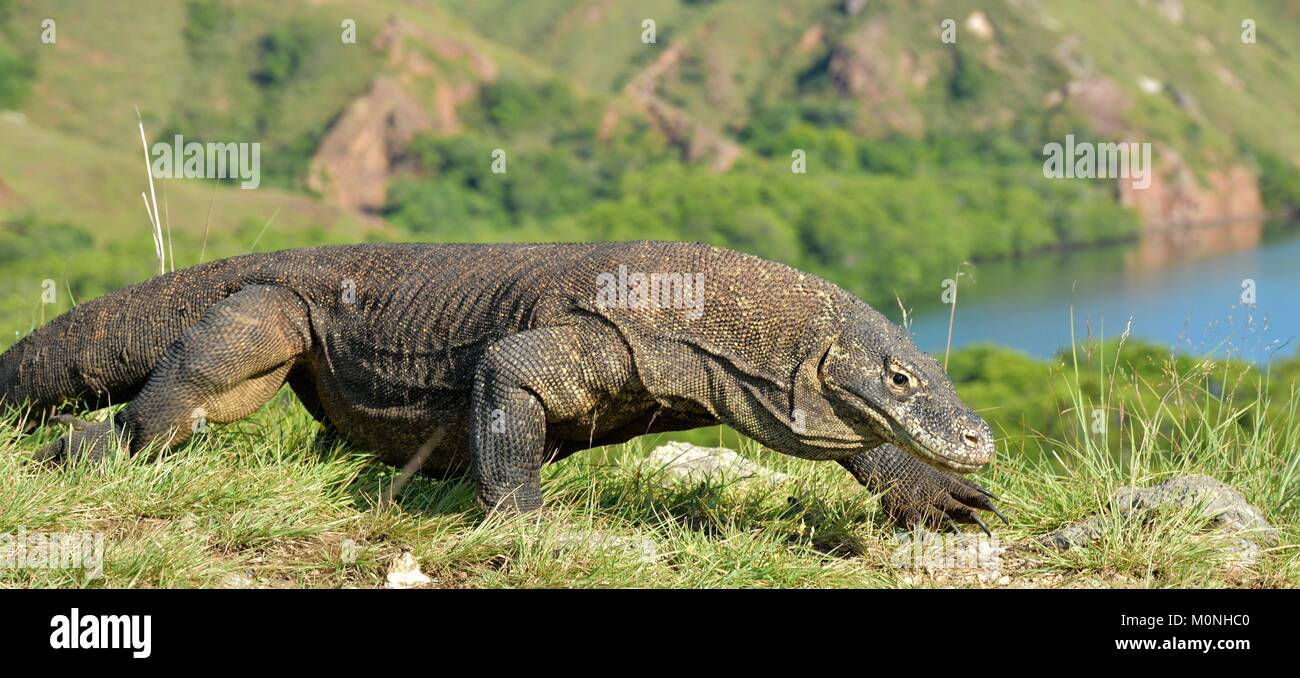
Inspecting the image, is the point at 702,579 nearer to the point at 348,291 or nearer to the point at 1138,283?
the point at 348,291

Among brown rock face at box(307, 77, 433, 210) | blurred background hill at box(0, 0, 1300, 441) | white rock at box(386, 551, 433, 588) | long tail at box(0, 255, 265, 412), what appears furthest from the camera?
brown rock face at box(307, 77, 433, 210)

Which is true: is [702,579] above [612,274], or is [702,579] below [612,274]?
below

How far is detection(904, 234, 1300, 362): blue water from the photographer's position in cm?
6309

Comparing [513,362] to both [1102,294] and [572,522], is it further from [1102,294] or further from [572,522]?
[1102,294]

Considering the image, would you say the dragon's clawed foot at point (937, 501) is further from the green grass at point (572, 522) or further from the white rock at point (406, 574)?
the white rock at point (406, 574)

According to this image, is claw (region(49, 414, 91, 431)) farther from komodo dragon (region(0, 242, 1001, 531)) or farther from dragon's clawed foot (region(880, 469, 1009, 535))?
dragon's clawed foot (region(880, 469, 1009, 535))

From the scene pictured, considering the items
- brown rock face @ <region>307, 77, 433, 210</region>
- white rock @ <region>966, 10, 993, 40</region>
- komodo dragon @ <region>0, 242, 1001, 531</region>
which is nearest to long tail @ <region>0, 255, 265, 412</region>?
komodo dragon @ <region>0, 242, 1001, 531</region>

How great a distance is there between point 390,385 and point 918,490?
209cm

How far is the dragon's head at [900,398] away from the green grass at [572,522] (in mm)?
505

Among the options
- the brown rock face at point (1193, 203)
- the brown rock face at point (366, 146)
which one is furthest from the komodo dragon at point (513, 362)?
the brown rock face at point (1193, 203)

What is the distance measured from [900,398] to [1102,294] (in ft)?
259

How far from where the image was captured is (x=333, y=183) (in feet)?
367

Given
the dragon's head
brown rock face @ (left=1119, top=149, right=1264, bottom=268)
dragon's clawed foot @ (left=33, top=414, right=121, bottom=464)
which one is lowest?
dragon's clawed foot @ (left=33, top=414, right=121, bottom=464)

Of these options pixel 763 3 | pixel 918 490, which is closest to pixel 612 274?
pixel 918 490
